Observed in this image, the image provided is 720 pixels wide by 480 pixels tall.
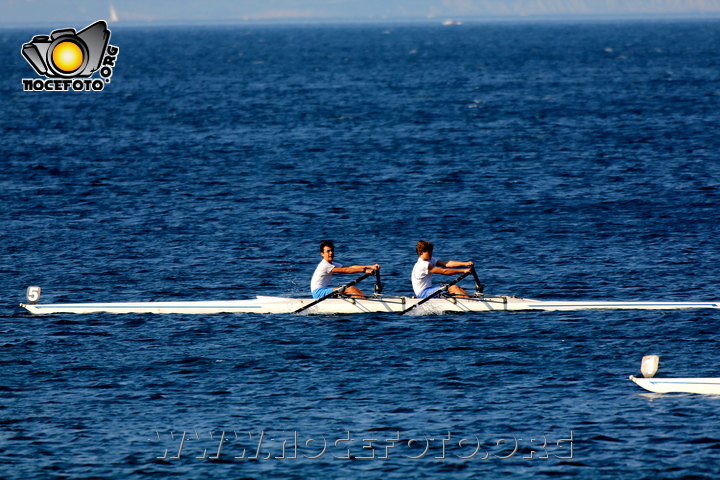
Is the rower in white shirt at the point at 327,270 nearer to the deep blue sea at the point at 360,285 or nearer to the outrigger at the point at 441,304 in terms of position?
the outrigger at the point at 441,304

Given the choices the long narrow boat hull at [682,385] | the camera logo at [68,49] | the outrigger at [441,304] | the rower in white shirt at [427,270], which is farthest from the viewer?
the camera logo at [68,49]

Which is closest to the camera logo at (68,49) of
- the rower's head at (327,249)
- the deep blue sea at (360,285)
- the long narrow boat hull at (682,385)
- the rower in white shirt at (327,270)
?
the deep blue sea at (360,285)

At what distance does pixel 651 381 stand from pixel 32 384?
13391 millimetres

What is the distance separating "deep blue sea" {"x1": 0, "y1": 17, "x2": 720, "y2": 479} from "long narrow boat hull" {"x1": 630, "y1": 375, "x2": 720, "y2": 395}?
239mm

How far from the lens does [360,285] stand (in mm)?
29438

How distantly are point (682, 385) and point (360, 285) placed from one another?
1185 cm

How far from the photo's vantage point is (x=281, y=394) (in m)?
20.2

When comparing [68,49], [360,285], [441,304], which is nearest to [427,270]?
[441,304]

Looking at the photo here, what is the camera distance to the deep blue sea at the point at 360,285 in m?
17.8

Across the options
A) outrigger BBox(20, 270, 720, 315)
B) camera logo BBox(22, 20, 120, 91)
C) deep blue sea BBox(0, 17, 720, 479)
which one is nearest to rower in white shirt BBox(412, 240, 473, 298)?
outrigger BBox(20, 270, 720, 315)

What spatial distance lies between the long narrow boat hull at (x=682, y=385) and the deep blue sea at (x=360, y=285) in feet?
0.79

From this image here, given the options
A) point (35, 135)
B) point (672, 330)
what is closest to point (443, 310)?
point (672, 330)

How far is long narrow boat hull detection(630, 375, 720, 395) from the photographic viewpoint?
64.6 ft

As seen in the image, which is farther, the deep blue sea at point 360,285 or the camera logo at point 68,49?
the camera logo at point 68,49
